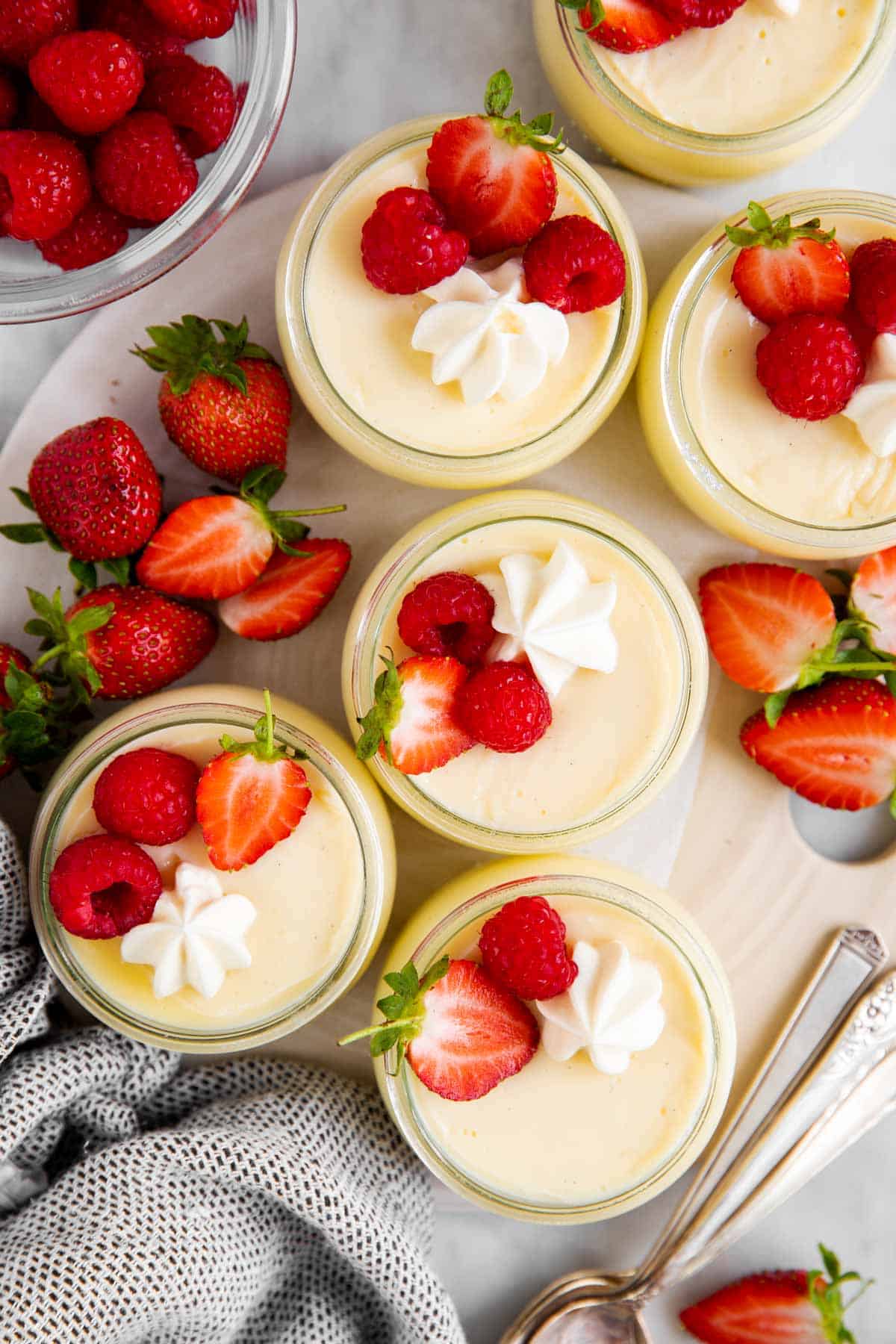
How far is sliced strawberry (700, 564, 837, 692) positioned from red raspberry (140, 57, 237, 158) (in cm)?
72

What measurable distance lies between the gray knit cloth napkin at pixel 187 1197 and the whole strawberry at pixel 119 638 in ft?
0.65

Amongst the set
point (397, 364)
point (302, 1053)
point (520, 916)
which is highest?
point (397, 364)

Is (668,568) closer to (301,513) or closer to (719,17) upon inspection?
(301,513)

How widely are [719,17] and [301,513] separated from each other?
0.65 metres

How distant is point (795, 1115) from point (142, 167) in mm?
1251

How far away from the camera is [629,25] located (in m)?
1.07

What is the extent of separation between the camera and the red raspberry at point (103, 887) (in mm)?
1053

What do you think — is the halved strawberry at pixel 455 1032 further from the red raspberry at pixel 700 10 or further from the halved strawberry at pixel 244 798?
the red raspberry at pixel 700 10

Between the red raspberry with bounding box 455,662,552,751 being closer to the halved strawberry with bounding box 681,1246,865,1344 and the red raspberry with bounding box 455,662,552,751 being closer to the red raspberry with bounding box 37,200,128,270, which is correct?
the red raspberry with bounding box 37,200,128,270

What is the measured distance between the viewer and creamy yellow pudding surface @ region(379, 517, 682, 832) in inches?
43.7

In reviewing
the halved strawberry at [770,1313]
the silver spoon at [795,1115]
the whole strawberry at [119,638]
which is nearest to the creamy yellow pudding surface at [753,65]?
the whole strawberry at [119,638]

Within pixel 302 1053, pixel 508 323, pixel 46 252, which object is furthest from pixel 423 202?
pixel 302 1053

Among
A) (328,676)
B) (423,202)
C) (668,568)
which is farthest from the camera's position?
(328,676)

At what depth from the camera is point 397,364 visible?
Result: 1092 mm
